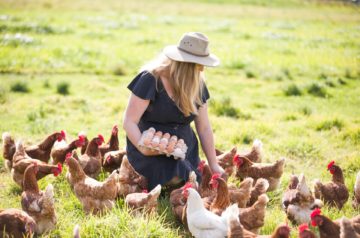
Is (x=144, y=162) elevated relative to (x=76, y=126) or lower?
elevated

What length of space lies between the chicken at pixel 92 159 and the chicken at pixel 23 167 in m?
0.44

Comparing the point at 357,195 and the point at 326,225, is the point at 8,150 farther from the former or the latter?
the point at 357,195

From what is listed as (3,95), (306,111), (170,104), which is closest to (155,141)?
(170,104)

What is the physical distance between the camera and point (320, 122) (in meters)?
7.67

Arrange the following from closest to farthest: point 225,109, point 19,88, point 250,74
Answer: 1. point 225,109
2. point 19,88
3. point 250,74

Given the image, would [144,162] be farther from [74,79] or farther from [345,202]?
[74,79]

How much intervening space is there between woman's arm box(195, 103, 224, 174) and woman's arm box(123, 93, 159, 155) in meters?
0.69

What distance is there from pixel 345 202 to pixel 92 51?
434 inches

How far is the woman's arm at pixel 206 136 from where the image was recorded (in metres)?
4.91

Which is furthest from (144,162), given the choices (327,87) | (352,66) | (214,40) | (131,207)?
(214,40)

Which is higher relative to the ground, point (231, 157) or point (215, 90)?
point (231, 157)

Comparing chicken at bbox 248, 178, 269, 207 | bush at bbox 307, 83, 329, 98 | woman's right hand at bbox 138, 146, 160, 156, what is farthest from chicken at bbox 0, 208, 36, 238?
bush at bbox 307, 83, 329, 98

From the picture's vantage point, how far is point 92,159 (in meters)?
5.25

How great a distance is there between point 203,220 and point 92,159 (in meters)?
1.99
